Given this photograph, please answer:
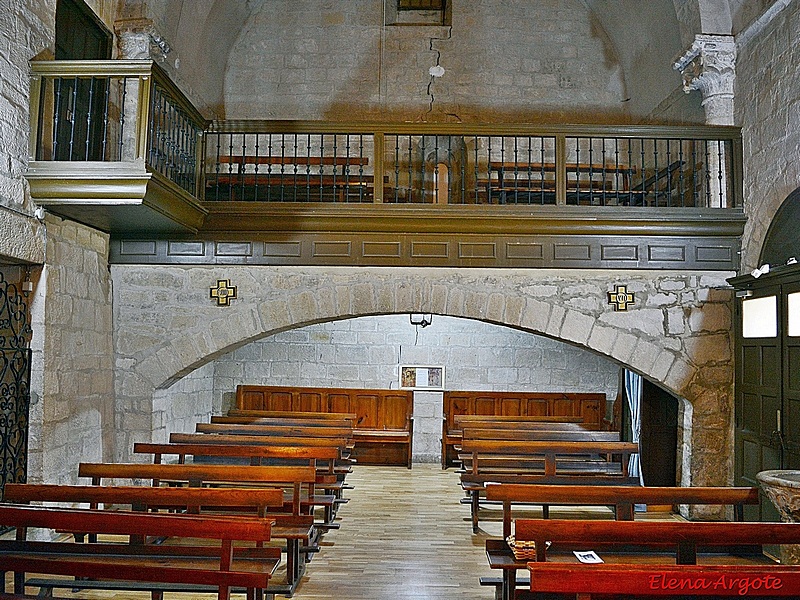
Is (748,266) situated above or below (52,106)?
below

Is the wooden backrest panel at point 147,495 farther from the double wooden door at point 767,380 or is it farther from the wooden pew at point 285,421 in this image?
the double wooden door at point 767,380

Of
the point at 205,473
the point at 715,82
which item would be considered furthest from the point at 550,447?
the point at 715,82

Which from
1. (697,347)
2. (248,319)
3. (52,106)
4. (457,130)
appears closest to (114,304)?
(248,319)

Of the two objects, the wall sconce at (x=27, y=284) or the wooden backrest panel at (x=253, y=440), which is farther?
the wooden backrest panel at (x=253, y=440)

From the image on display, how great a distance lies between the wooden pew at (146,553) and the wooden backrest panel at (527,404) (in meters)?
6.81

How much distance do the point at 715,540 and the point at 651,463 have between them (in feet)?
16.2

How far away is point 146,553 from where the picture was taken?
4129 millimetres

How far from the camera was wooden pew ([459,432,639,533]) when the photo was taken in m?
6.64

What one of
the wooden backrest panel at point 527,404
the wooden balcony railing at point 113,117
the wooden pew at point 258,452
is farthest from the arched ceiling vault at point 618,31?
the wooden pew at point 258,452

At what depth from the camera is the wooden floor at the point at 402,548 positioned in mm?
5137

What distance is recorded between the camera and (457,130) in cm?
761

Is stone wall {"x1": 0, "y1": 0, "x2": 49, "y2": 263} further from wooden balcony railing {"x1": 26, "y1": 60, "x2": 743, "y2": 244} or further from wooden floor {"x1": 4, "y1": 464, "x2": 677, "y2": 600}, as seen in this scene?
wooden floor {"x1": 4, "y1": 464, "x2": 677, "y2": 600}

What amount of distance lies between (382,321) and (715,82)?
5279 millimetres

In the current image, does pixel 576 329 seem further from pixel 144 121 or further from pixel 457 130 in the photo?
pixel 144 121
